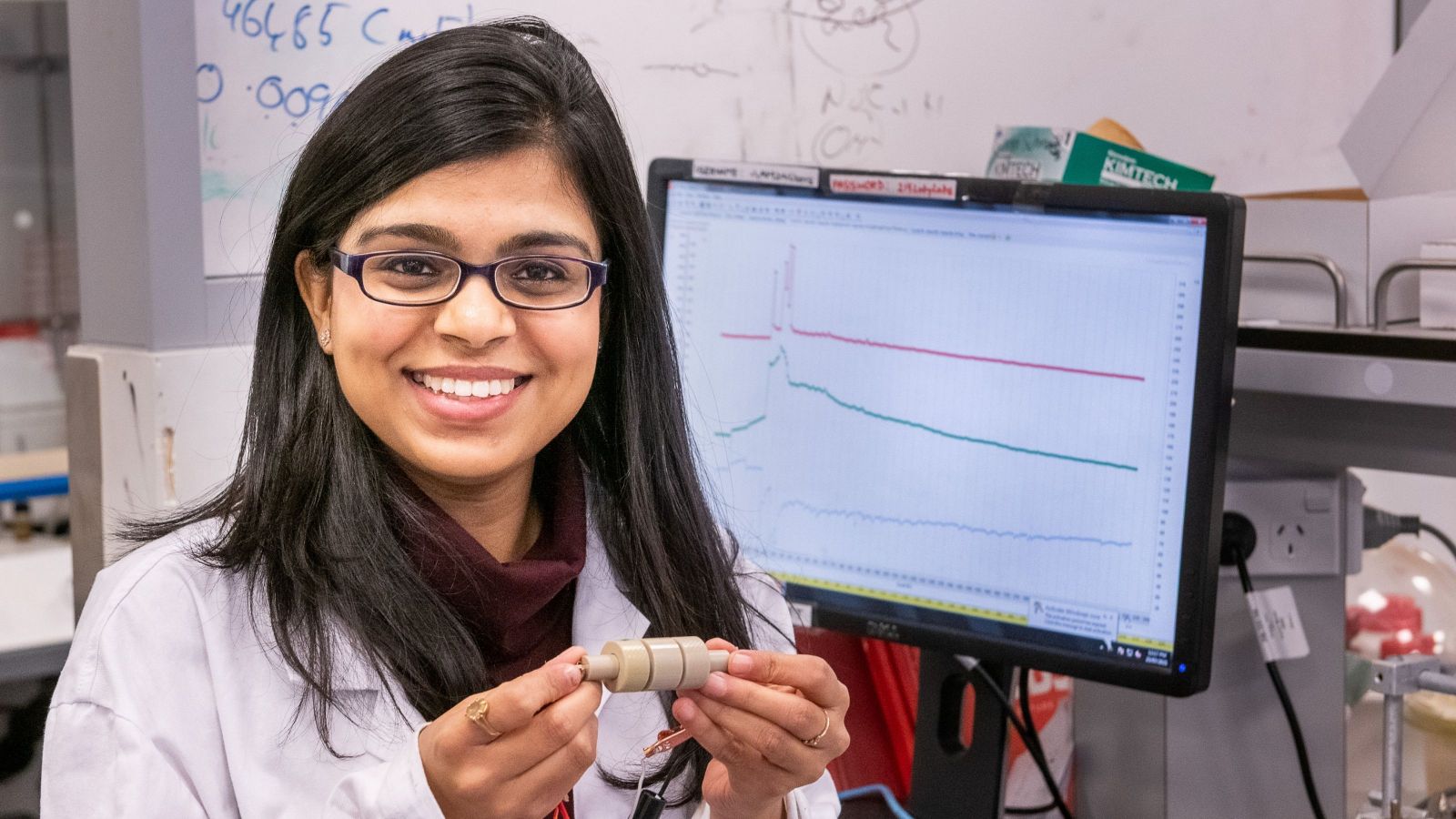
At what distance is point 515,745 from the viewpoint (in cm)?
73

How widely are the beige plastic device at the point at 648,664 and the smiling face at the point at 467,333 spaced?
0.19 meters

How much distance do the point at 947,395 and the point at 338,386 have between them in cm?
50

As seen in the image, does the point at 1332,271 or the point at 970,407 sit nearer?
the point at 970,407

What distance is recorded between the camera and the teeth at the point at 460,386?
871 mm

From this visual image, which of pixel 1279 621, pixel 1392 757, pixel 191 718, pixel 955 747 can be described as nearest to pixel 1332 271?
pixel 1279 621

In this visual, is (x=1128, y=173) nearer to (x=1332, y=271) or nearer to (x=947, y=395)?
(x=1332, y=271)

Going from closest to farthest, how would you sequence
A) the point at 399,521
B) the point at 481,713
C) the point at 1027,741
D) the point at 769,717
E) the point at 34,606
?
the point at 481,713
the point at 769,717
the point at 399,521
the point at 1027,741
the point at 34,606

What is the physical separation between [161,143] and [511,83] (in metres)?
0.50

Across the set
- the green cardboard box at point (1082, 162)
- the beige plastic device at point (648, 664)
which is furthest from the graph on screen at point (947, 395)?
the beige plastic device at point (648, 664)

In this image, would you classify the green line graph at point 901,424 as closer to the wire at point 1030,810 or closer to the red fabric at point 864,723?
the red fabric at point 864,723

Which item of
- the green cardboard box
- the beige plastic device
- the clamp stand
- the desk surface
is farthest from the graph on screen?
the desk surface

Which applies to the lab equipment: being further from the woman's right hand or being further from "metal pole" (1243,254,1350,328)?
the woman's right hand

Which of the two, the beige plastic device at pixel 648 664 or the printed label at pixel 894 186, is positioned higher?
the printed label at pixel 894 186

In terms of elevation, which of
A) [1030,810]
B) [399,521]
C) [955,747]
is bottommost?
[1030,810]
